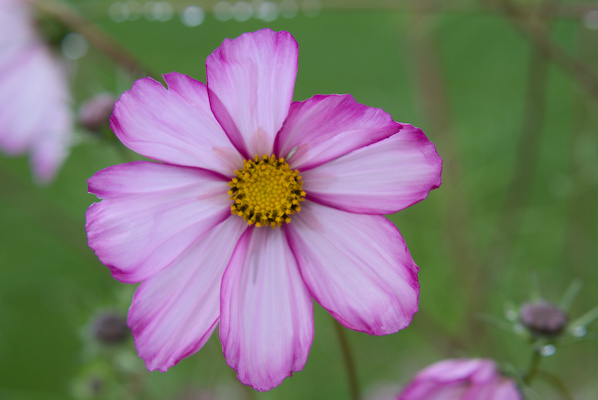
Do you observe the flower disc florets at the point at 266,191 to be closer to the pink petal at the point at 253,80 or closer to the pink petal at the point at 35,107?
the pink petal at the point at 253,80

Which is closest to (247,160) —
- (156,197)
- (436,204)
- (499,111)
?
(156,197)

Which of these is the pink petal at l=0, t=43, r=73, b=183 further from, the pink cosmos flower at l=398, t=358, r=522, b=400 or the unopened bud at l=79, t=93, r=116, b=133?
the pink cosmos flower at l=398, t=358, r=522, b=400

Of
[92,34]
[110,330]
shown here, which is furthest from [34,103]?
[110,330]

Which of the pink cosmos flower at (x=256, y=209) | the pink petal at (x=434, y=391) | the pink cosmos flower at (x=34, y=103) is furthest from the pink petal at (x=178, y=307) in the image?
the pink cosmos flower at (x=34, y=103)

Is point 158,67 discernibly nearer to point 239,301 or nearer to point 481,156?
point 481,156

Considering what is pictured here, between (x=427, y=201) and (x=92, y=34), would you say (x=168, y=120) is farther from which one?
(x=427, y=201)

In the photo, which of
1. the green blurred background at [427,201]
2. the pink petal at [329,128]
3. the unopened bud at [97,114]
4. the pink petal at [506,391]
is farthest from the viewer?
the green blurred background at [427,201]
